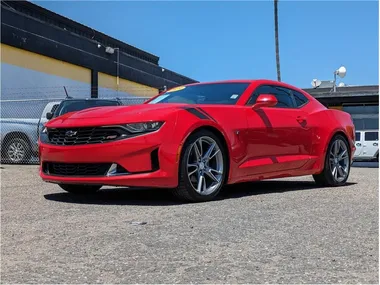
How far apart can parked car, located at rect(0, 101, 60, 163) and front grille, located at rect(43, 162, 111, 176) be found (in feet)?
20.6

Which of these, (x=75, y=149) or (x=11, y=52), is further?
(x=11, y=52)

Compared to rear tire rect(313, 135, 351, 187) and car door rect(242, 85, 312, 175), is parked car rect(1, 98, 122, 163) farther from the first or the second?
rear tire rect(313, 135, 351, 187)

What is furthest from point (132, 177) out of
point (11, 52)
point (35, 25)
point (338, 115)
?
point (35, 25)

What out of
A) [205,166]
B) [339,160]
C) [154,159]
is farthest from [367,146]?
[154,159]

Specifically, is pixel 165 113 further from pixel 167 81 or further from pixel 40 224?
pixel 167 81

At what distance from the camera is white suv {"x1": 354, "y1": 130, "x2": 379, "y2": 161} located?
22.0 meters

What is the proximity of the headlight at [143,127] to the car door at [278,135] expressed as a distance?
1.19m

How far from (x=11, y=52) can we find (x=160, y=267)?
762 inches

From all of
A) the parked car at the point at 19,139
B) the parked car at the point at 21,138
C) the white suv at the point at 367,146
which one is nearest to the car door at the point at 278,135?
the parked car at the point at 21,138

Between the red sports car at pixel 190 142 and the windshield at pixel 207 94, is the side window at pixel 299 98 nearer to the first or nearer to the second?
the red sports car at pixel 190 142

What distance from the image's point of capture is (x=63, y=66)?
23.7 m

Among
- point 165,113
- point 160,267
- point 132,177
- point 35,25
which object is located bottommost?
point 160,267

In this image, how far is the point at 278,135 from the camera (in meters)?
5.66

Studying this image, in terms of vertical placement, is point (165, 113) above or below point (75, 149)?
above
